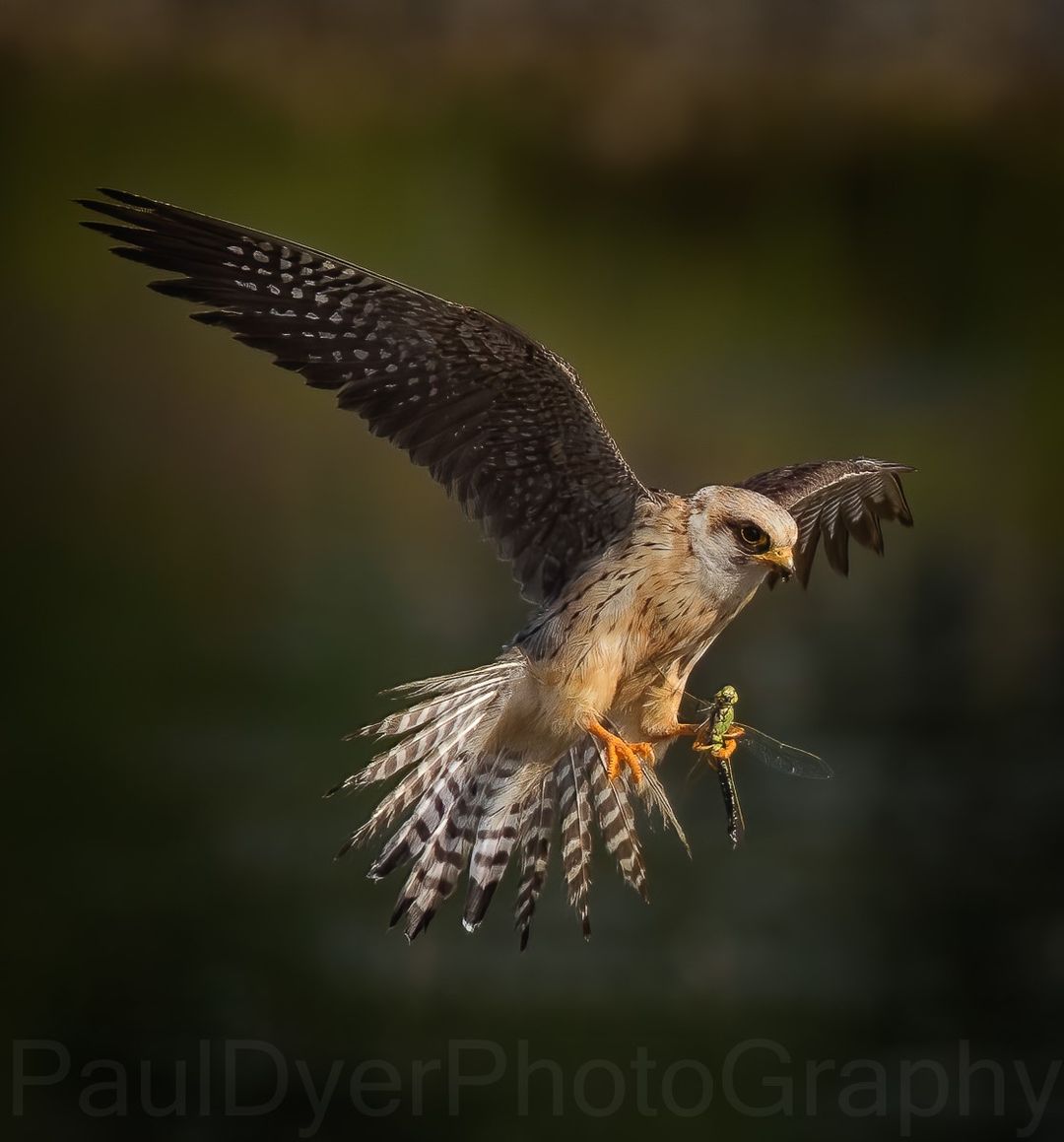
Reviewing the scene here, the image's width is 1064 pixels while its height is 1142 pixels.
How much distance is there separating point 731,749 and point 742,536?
27 cm

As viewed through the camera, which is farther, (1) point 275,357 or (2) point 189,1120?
(2) point 189,1120

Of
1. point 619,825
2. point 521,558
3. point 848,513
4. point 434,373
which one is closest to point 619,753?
point 619,825

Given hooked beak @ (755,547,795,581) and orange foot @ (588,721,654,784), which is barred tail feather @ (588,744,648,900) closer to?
orange foot @ (588,721,654,784)

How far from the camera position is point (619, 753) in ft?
6.23

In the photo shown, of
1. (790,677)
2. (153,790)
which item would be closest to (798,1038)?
(790,677)

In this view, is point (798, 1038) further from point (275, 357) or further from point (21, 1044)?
point (275, 357)

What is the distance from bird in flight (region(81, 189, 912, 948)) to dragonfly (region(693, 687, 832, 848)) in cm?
8

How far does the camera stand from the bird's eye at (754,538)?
186 cm

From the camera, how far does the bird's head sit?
186cm

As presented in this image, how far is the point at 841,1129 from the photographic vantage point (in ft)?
20.9

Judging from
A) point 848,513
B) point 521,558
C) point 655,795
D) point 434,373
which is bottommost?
point 655,795

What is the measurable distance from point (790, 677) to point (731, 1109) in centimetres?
187

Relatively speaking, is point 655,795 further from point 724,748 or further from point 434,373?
point 434,373

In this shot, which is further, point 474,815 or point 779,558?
point 474,815
